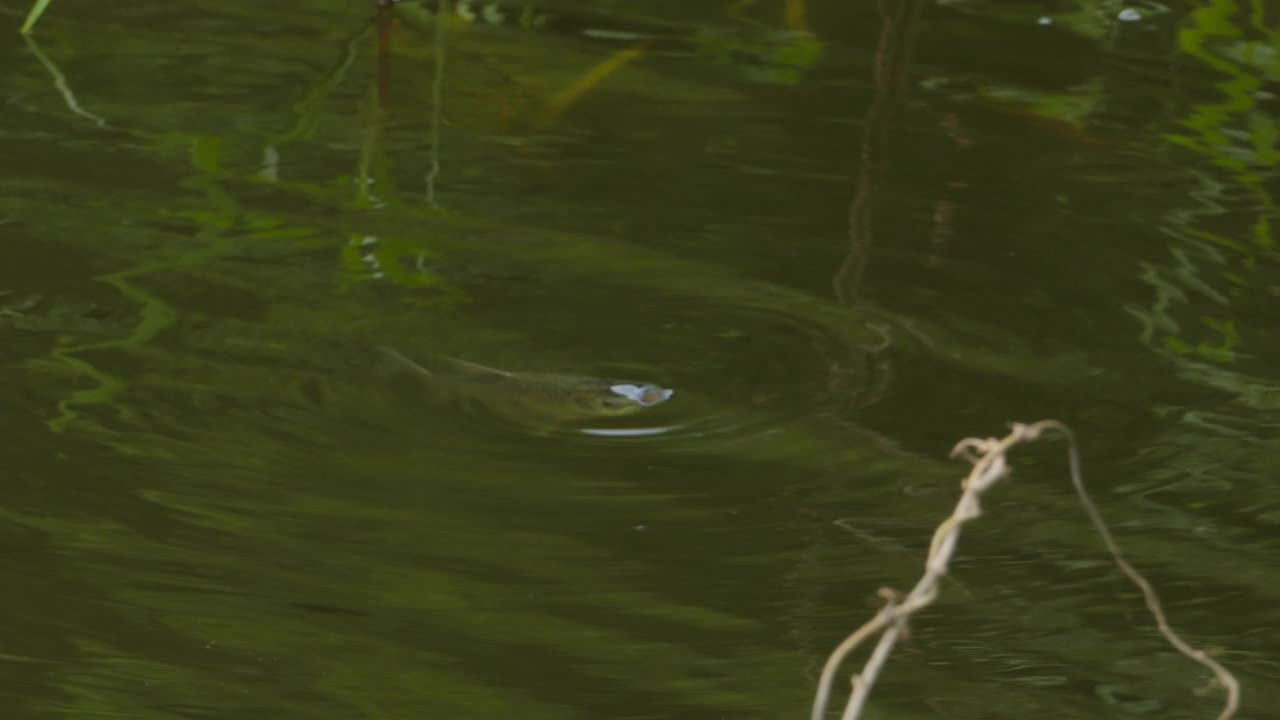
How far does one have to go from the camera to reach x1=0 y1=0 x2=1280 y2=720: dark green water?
1.98 metres

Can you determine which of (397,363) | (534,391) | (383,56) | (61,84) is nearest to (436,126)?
(383,56)

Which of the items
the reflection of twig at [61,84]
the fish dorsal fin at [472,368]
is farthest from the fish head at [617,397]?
the reflection of twig at [61,84]

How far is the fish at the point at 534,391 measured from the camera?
2.49 meters

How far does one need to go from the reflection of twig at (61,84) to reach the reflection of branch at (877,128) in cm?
120

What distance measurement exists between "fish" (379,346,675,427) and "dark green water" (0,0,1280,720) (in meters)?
0.04

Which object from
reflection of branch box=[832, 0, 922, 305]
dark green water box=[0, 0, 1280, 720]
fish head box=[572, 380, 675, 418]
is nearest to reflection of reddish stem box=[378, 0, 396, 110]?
dark green water box=[0, 0, 1280, 720]

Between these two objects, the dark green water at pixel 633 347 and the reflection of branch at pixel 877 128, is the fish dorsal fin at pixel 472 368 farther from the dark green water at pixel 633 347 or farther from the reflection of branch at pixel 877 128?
the reflection of branch at pixel 877 128

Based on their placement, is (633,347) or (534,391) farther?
(633,347)

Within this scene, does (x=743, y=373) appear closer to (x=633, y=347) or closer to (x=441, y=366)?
(x=633, y=347)

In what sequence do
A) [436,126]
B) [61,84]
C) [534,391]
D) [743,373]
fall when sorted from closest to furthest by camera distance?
1. [534,391]
2. [743,373]
3. [436,126]
4. [61,84]

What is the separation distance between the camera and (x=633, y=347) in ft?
8.96

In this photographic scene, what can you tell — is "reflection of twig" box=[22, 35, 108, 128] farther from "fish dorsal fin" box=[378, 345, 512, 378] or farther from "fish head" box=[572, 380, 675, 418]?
"fish head" box=[572, 380, 675, 418]

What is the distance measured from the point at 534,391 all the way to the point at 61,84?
1.30 metres

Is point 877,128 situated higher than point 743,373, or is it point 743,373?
point 877,128
